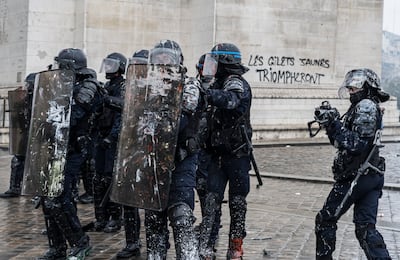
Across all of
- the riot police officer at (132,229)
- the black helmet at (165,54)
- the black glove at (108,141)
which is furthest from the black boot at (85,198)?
the black helmet at (165,54)

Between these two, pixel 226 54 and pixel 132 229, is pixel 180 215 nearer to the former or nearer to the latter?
pixel 132 229

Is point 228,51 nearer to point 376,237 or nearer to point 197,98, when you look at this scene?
point 197,98

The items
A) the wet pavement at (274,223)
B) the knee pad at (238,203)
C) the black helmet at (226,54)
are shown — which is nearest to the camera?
the black helmet at (226,54)

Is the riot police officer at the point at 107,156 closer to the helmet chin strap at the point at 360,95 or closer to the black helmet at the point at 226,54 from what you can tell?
the black helmet at the point at 226,54

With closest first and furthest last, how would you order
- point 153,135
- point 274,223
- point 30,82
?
point 153,135 → point 274,223 → point 30,82

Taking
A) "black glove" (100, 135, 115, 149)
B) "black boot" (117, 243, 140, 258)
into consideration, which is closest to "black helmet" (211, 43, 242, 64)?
"black glove" (100, 135, 115, 149)

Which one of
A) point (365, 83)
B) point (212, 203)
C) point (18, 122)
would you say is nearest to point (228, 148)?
point (212, 203)

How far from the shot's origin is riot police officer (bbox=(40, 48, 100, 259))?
19.2ft

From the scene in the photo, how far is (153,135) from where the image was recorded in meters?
4.86

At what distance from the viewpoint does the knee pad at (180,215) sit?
4.91m

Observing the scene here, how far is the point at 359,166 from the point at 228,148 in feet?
3.78

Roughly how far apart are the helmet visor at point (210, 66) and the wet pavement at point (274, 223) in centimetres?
176

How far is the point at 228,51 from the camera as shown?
5.99 meters

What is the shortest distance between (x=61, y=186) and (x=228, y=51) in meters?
1.83
